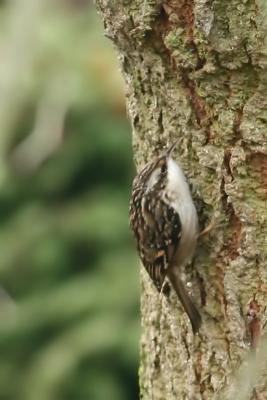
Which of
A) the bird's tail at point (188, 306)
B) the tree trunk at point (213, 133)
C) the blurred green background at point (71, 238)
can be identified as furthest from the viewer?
the blurred green background at point (71, 238)

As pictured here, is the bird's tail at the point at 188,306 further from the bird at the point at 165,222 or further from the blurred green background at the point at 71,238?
the blurred green background at the point at 71,238

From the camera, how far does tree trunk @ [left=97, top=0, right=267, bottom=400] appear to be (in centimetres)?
233

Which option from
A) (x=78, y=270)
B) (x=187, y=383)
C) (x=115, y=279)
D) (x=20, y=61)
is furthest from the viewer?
(x=78, y=270)

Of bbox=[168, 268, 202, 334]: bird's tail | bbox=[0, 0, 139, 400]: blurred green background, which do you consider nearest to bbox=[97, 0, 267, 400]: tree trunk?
bbox=[168, 268, 202, 334]: bird's tail

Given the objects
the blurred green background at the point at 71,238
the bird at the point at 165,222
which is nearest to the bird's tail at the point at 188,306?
the bird at the point at 165,222

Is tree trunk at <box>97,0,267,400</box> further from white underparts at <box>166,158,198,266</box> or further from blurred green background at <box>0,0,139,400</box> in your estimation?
blurred green background at <box>0,0,139,400</box>

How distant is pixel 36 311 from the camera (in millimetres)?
5109

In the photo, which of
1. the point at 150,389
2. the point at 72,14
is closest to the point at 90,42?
the point at 72,14

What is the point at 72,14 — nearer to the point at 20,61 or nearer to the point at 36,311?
the point at 36,311

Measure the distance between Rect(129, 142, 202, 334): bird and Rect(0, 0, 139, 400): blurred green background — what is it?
154cm

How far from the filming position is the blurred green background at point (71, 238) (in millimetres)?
4852

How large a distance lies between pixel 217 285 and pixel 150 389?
509mm

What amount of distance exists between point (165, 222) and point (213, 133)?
560mm

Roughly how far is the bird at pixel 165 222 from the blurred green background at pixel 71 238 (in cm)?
154
